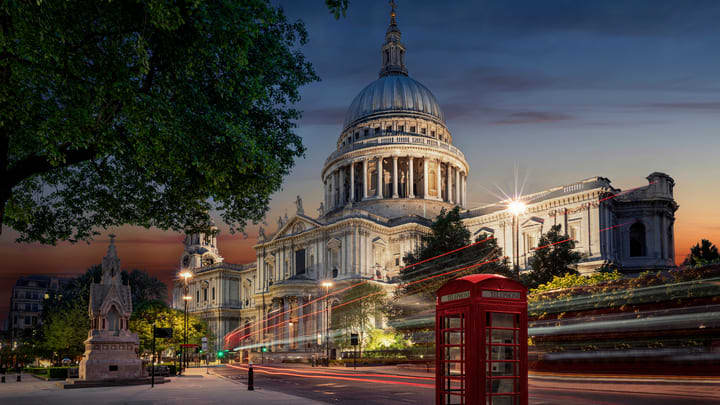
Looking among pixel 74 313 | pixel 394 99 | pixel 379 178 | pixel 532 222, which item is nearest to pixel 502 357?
pixel 74 313

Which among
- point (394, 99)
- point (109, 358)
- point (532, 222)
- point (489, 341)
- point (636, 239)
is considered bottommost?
point (109, 358)

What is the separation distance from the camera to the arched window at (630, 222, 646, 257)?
64625 mm

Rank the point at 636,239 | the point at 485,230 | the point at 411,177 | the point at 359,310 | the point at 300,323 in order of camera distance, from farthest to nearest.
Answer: the point at 411,177 < the point at 300,323 < the point at 485,230 < the point at 636,239 < the point at 359,310

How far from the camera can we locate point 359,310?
191ft

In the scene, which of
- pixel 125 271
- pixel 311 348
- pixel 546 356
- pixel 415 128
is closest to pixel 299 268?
pixel 311 348

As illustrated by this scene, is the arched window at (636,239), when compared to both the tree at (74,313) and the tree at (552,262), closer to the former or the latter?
the tree at (552,262)

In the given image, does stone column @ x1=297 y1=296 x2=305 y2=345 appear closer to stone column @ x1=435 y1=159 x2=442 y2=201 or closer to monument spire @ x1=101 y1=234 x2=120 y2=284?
stone column @ x1=435 y1=159 x2=442 y2=201

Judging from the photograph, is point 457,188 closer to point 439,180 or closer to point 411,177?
point 439,180

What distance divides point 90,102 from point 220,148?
129 inches

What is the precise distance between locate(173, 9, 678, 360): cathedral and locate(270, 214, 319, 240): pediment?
239 mm

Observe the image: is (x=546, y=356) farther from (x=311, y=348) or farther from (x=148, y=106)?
(x=311, y=348)

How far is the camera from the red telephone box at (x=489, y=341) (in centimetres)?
848

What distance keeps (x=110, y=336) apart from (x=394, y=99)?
72039mm

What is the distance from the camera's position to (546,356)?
958 inches
